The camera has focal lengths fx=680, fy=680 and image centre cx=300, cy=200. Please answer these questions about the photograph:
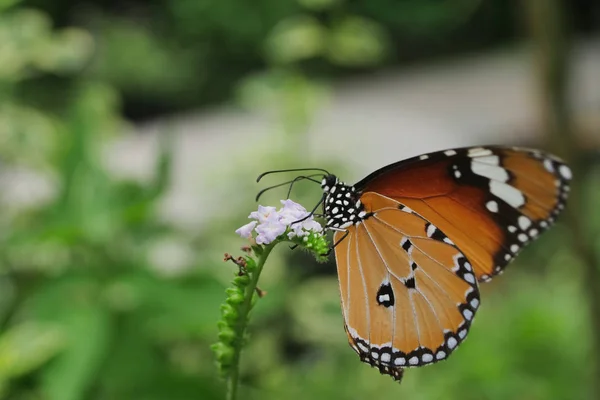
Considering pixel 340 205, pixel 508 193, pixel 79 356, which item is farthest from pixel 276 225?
pixel 79 356

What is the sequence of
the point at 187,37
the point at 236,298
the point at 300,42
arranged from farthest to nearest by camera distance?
1. the point at 187,37
2. the point at 300,42
3. the point at 236,298

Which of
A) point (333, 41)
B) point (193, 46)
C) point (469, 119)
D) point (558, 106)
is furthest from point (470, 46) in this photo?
point (558, 106)

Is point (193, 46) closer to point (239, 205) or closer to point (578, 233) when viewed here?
point (239, 205)

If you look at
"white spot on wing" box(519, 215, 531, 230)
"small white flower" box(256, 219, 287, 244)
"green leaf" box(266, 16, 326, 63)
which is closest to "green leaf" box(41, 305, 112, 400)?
"small white flower" box(256, 219, 287, 244)

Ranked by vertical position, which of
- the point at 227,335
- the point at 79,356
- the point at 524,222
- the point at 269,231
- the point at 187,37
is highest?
the point at 187,37

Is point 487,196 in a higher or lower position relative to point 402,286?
higher

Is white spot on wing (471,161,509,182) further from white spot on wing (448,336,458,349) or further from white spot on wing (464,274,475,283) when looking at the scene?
white spot on wing (448,336,458,349)

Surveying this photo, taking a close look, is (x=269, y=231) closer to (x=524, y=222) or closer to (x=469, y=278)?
(x=469, y=278)
